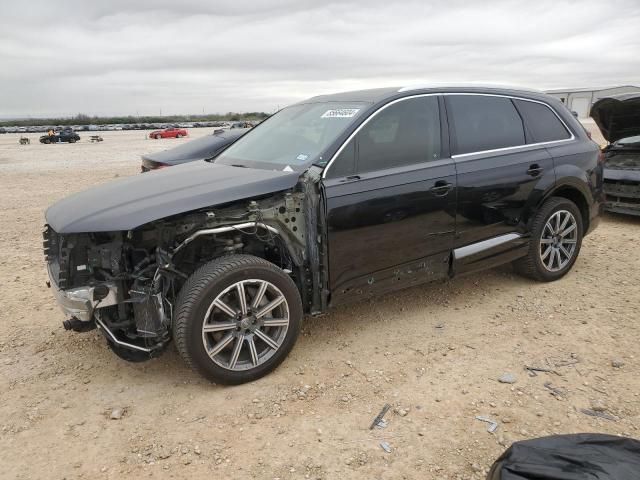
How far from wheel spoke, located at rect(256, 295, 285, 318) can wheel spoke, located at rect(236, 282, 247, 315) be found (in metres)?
0.10

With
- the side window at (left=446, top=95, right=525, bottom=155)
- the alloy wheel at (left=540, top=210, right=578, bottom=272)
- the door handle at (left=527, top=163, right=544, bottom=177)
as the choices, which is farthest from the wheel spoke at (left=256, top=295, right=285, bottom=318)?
the alloy wheel at (left=540, top=210, right=578, bottom=272)

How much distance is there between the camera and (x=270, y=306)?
3283 millimetres

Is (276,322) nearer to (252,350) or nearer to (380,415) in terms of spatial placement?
(252,350)

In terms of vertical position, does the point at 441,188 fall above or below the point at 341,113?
below

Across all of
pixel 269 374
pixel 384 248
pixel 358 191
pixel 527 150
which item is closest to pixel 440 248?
pixel 384 248

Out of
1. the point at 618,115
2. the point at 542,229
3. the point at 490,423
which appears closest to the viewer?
the point at 490,423

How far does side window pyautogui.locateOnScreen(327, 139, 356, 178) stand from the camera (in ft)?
11.5

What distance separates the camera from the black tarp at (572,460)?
176cm

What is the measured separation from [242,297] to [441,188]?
1741 millimetres

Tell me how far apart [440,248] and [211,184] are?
184 cm

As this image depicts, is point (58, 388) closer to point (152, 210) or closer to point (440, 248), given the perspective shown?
point (152, 210)

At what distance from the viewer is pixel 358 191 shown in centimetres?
351

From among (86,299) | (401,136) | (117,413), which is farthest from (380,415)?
(401,136)

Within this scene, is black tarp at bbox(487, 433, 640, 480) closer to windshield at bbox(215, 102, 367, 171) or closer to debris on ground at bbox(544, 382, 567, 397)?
debris on ground at bbox(544, 382, 567, 397)
